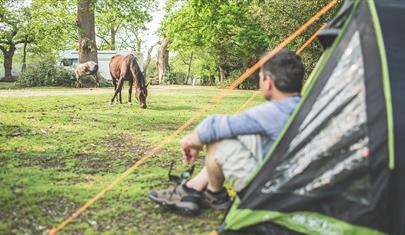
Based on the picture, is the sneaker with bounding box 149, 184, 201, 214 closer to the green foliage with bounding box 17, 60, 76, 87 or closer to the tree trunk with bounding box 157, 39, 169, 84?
the green foliage with bounding box 17, 60, 76, 87

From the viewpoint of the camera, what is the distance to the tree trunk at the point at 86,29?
2189 centimetres

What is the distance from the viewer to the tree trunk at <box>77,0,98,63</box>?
71.8 feet

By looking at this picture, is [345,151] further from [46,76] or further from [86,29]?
[46,76]

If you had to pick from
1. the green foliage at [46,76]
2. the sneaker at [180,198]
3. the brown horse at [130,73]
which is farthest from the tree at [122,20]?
the sneaker at [180,198]

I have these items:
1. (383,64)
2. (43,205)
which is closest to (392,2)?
(383,64)

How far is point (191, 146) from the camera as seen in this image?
2953 mm

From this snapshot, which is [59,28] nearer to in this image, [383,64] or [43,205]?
[43,205]

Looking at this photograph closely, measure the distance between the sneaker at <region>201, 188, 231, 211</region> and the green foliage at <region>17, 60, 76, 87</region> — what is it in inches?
892

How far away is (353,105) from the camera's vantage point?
268cm

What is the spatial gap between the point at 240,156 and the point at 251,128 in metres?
0.23

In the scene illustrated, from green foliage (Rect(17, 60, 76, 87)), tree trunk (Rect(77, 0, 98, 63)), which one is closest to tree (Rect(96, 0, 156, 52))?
tree trunk (Rect(77, 0, 98, 63))

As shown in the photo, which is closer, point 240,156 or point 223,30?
point 240,156

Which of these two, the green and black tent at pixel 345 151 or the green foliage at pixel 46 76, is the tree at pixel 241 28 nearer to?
the green foliage at pixel 46 76

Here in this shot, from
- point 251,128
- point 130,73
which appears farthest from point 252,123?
point 130,73
